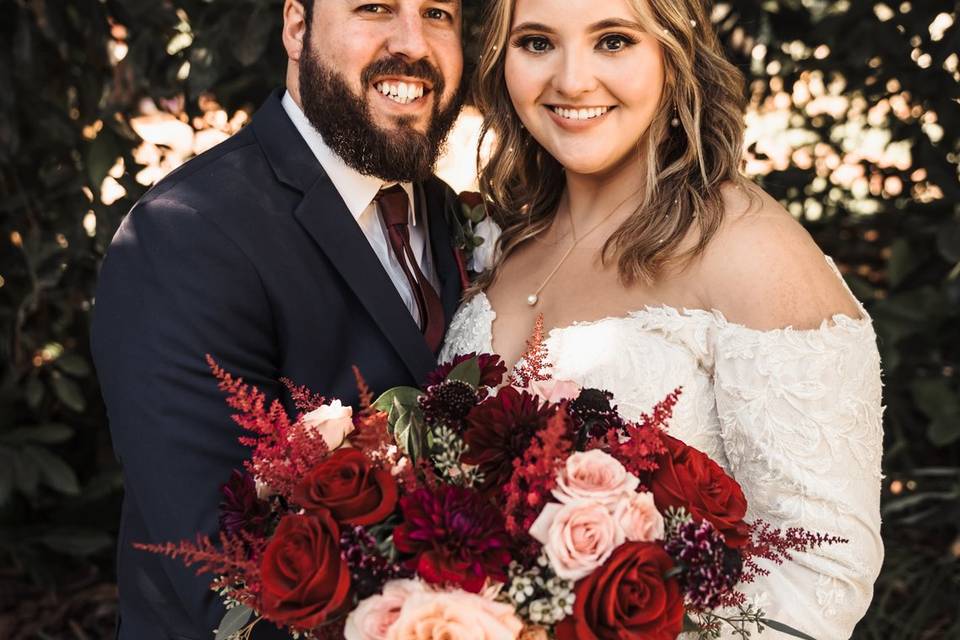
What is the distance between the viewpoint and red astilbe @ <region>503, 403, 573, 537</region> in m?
1.38

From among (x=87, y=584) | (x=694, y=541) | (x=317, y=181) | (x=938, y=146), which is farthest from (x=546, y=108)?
(x=87, y=584)

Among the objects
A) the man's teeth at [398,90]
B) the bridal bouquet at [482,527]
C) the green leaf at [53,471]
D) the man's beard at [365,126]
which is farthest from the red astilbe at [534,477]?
the green leaf at [53,471]

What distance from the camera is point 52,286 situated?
3414 mm

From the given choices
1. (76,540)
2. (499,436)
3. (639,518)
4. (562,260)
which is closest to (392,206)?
(562,260)

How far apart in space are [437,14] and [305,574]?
64.5 inches

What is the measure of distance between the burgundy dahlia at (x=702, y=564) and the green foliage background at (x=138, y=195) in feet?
6.20

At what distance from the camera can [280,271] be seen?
2.16 metres

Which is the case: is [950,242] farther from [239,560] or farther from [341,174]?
[239,560]

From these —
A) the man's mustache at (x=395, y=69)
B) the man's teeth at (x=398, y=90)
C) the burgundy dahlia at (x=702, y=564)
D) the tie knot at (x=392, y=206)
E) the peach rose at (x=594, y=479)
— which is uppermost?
the man's mustache at (x=395, y=69)

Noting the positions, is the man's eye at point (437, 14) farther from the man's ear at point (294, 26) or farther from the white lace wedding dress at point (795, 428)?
the white lace wedding dress at point (795, 428)

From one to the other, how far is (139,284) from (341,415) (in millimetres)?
743

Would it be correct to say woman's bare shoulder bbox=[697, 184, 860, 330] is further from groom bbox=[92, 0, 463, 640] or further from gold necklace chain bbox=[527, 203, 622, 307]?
groom bbox=[92, 0, 463, 640]

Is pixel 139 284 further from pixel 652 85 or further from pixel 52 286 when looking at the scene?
pixel 52 286

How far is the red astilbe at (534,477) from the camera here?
4.53ft
